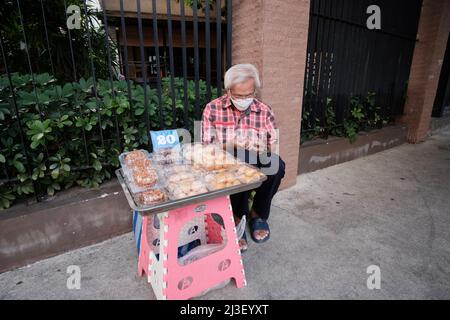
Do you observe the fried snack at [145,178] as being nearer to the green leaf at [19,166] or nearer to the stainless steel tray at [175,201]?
the stainless steel tray at [175,201]

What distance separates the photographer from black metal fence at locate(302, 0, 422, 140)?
11.7 feet

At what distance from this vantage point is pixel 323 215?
8.91 ft

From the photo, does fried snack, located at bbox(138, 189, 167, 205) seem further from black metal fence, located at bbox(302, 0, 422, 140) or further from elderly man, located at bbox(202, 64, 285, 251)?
black metal fence, located at bbox(302, 0, 422, 140)

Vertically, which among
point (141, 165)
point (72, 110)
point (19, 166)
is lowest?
point (19, 166)

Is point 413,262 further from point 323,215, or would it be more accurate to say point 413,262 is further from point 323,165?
point 323,165

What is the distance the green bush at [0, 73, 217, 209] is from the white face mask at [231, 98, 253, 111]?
0.62 metres

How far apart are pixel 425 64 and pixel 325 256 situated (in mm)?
5073

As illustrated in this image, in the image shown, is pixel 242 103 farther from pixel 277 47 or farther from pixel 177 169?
pixel 277 47

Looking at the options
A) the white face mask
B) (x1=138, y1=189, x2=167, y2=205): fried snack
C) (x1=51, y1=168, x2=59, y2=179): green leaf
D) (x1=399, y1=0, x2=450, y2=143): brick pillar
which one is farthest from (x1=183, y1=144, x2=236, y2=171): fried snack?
(x1=399, y1=0, x2=450, y2=143): brick pillar

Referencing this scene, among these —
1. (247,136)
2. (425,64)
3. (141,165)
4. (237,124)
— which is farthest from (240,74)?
(425,64)

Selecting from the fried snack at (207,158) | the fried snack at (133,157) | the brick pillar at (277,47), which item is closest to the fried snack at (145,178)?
the fried snack at (133,157)

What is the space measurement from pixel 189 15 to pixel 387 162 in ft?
15.7

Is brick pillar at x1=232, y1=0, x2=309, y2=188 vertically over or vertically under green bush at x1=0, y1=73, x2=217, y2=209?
over

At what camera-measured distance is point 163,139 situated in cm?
180
